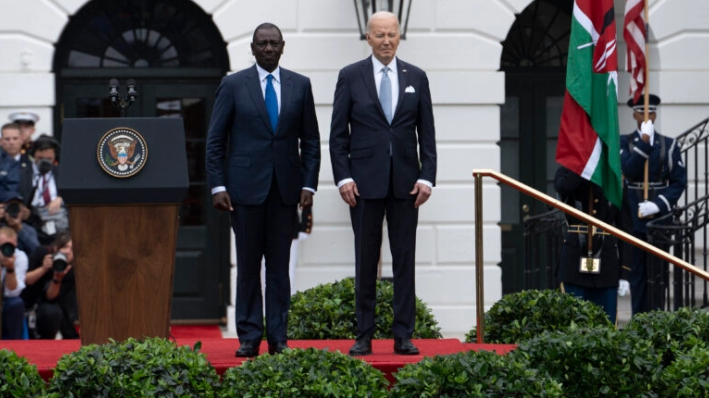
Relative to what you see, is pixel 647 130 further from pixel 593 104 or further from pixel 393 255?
pixel 393 255

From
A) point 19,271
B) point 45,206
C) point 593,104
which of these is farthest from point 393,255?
point 45,206

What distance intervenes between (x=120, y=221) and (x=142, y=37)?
7584 millimetres

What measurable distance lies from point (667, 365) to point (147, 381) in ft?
9.59

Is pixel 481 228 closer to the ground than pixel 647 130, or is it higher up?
closer to the ground

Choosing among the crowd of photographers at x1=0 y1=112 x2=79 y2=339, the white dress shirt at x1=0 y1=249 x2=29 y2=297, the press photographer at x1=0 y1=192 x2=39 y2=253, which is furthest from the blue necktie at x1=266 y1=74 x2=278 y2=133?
the press photographer at x1=0 y1=192 x2=39 y2=253

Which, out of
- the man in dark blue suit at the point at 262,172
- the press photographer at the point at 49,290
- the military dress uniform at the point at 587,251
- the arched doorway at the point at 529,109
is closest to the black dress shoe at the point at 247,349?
the man in dark blue suit at the point at 262,172

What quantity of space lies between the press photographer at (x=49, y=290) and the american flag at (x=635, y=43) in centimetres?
517

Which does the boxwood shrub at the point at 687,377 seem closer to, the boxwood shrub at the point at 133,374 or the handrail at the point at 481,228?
the handrail at the point at 481,228

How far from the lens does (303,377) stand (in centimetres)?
769

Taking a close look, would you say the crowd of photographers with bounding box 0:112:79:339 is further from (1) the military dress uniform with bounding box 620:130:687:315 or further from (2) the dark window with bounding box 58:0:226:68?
(1) the military dress uniform with bounding box 620:130:687:315

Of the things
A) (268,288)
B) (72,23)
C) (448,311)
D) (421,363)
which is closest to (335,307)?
(268,288)

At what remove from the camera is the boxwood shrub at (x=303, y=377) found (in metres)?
7.60

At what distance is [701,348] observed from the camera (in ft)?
27.8

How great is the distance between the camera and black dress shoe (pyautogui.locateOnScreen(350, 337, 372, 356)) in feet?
28.0
